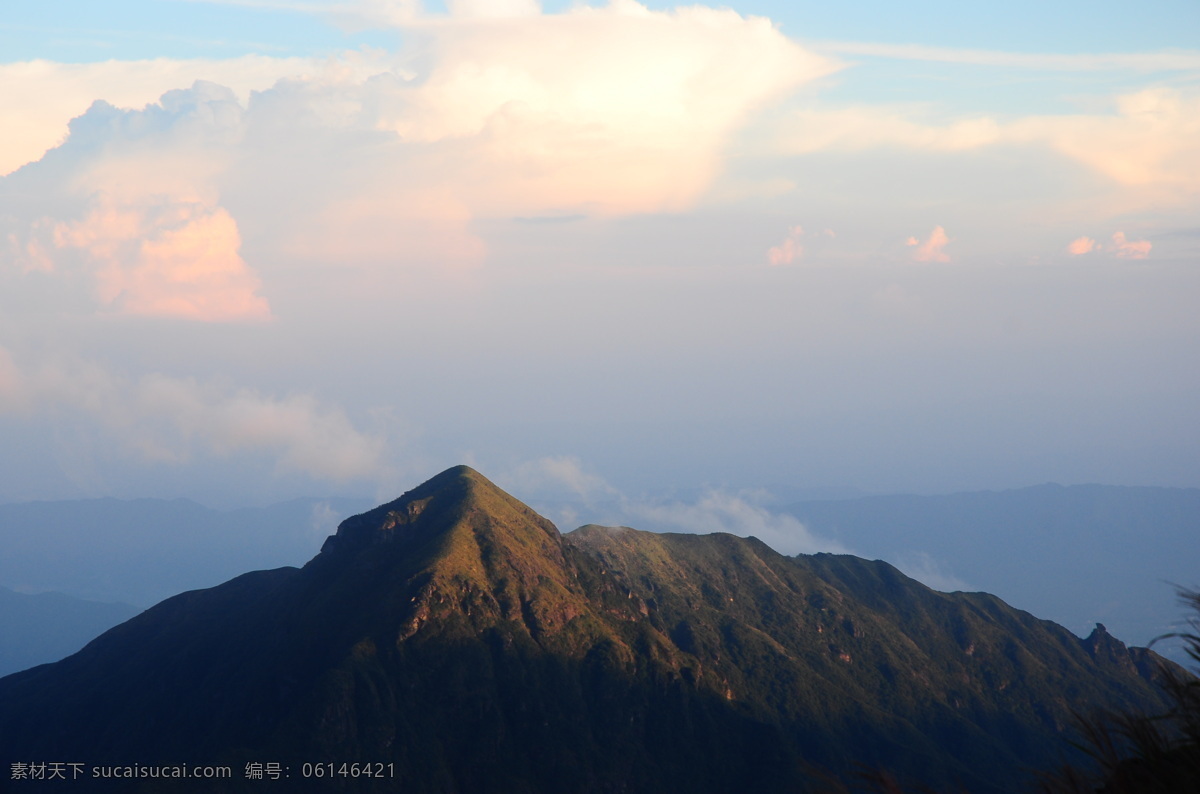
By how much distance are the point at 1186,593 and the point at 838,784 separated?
1142 cm

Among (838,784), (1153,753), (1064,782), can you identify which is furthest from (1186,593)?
(838,784)

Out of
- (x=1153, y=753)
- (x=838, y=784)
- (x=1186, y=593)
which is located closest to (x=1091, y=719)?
(x=1153, y=753)

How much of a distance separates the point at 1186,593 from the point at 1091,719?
461 centimetres

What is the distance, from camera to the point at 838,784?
1005 inches

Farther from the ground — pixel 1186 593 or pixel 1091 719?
pixel 1186 593

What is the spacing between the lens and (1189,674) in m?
27.5

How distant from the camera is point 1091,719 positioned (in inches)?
1085

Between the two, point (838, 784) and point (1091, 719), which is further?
point (1091, 719)

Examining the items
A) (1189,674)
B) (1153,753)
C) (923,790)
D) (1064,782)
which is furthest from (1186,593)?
(923,790)

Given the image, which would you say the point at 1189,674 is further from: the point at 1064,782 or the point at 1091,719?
the point at 1064,782

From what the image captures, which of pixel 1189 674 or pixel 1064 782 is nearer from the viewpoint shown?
pixel 1064 782

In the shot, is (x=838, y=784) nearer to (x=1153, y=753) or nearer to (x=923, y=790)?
(x=923, y=790)

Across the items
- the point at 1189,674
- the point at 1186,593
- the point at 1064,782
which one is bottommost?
the point at 1064,782

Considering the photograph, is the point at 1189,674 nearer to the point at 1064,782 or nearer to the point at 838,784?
the point at 1064,782
